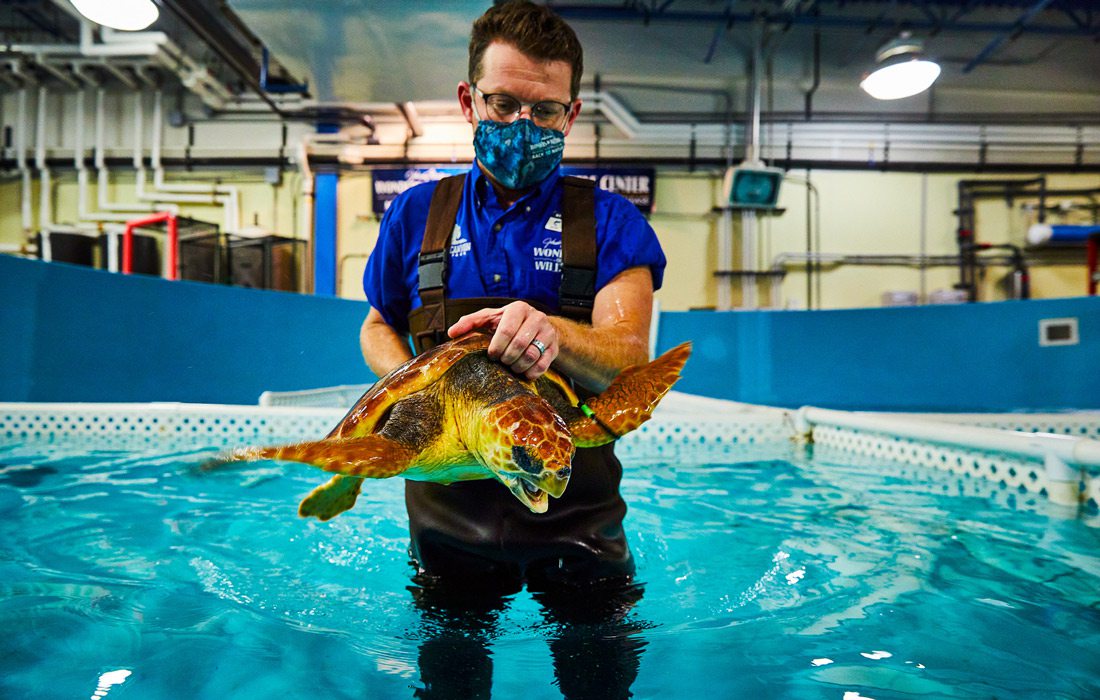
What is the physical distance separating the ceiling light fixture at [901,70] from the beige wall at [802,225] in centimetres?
249

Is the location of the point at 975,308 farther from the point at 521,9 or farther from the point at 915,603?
the point at 521,9

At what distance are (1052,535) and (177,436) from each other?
3.43 metres

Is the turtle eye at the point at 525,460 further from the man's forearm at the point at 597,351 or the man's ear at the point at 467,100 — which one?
the man's ear at the point at 467,100

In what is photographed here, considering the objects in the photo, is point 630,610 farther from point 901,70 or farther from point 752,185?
point 752,185

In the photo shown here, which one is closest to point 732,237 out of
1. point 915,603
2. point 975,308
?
point 975,308

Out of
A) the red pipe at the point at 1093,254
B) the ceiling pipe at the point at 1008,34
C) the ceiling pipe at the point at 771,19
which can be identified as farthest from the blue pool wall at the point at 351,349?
the ceiling pipe at the point at 1008,34

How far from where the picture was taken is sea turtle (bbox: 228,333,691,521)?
29.3 inches

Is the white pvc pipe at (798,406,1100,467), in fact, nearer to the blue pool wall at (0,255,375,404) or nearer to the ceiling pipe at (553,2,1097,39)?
the blue pool wall at (0,255,375,404)

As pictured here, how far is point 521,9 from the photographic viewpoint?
104cm

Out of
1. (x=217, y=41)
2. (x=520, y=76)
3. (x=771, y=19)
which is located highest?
(x=771, y=19)

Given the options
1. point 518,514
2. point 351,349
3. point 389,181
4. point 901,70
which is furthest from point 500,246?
point 389,181

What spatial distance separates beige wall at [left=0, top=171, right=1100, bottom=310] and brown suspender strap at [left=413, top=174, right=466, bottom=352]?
699cm

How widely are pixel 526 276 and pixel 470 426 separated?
0.32 m

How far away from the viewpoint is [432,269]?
107 centimetres
